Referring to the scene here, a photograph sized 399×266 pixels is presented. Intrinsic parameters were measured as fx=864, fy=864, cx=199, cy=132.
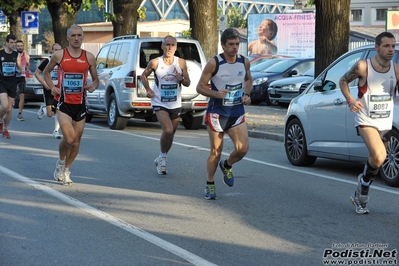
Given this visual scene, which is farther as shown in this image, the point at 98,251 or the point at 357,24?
the point at 357,24

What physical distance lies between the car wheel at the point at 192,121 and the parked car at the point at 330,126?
6.41m

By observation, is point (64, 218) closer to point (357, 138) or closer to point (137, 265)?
point (137, 265)

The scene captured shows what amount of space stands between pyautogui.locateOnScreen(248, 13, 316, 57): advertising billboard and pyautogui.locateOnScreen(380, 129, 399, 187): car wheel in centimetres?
3808

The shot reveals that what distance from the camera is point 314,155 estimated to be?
12422mm

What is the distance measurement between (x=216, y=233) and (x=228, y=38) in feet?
8.23

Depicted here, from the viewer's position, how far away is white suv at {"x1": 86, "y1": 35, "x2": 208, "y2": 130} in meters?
18.3

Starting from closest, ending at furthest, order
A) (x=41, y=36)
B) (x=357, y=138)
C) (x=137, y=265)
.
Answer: (x=137, y=265), (x=357, y=138), (x=41, y=36)

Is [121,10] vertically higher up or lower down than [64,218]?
higher up

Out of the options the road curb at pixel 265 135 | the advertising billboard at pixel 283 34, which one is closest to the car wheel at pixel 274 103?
the road curb at pixel 265 135

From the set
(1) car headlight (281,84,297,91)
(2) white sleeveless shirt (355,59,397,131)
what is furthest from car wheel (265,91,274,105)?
(2) white sleeveless shirt (355,59,397,131)

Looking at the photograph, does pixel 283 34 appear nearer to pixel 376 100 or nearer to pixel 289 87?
pixel 289 87

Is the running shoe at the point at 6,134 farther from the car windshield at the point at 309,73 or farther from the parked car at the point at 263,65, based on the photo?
the parked car at the point at 263,65

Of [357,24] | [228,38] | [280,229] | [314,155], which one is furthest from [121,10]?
[357,24]

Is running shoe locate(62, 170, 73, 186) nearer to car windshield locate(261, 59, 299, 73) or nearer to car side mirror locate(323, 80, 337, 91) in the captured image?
car side mirror locate(323, 80, 337, 91)
